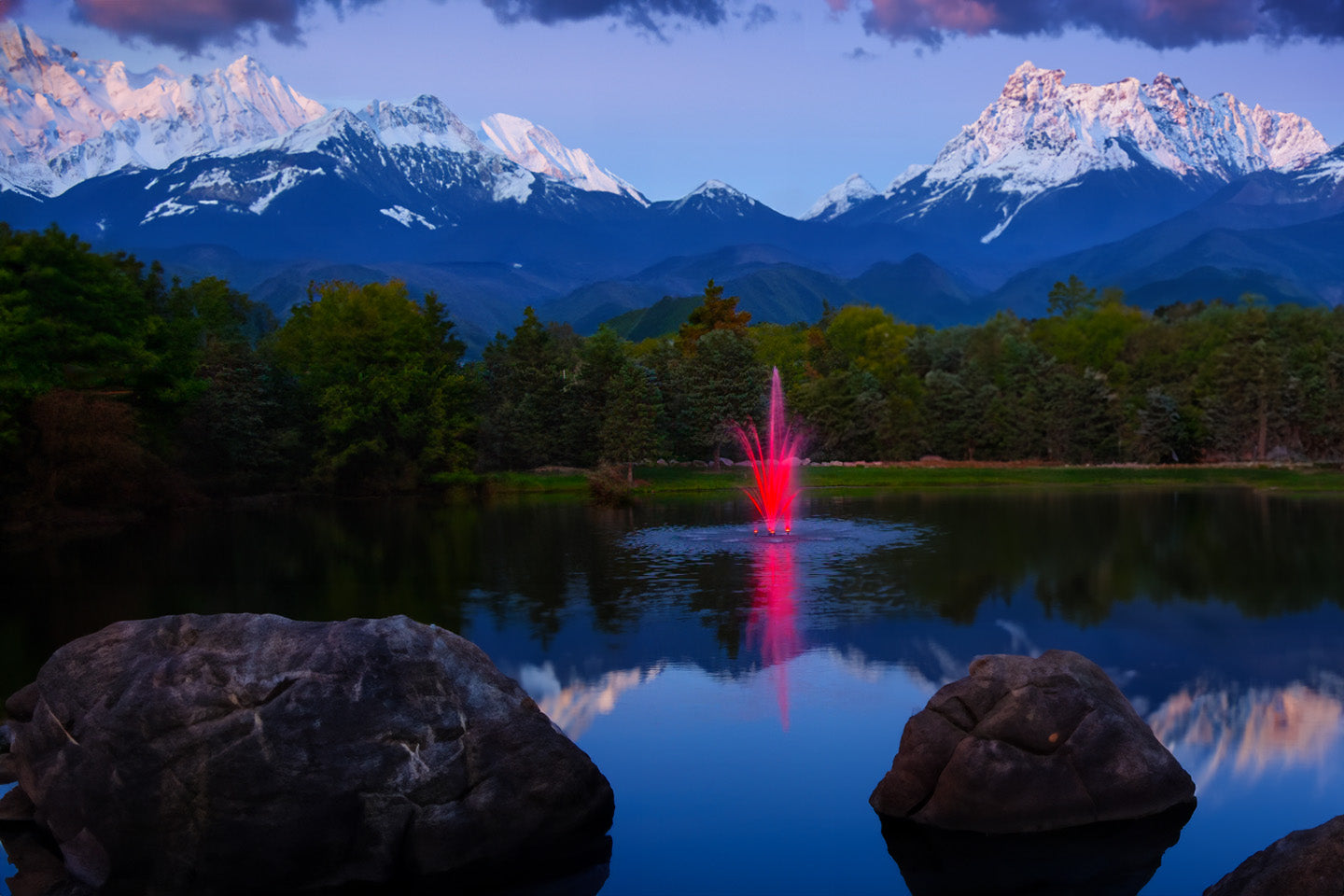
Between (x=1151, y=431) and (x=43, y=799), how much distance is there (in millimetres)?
85902

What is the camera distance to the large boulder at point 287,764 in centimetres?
1183

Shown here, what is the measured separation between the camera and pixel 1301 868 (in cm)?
799

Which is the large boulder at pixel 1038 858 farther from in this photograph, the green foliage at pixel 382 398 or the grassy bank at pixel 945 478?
the green foliage at pixel 382 398

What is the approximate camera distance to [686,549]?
127ft

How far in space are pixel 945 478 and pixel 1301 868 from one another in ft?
226

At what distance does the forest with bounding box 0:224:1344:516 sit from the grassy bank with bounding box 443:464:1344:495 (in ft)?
8.70

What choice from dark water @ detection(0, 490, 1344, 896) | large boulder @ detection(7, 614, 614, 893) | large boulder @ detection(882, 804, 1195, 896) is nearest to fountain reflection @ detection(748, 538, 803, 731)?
dark water @ detection(0, 490, 1344, 896)

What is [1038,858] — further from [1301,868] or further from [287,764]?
[287,764]

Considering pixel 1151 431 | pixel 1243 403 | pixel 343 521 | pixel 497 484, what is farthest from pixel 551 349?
pixel 1243 403

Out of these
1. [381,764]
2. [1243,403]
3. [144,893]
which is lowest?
[144,893]

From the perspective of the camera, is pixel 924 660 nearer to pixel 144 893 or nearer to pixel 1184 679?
pixel 1184 679

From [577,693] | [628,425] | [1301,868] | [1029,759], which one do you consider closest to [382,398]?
[628,425]

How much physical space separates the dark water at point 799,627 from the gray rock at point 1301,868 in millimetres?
3273

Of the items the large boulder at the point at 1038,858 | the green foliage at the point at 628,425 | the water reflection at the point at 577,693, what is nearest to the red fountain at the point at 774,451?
the green foliage at the point at 628,425
